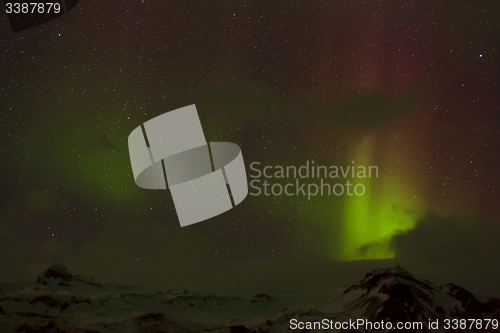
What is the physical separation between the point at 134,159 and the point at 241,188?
2.76 meters

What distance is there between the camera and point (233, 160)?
9.67m

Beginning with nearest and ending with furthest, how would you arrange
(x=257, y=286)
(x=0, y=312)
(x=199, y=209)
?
1. (x=199, y=209)
2. (x=257, y=286)
3. (x=0, y=312)

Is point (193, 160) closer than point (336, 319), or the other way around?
point (193, 160)

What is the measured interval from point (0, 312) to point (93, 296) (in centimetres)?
508

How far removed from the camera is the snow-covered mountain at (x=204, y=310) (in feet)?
36.8

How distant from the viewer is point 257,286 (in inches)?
415

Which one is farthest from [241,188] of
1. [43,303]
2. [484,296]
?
[43,303]

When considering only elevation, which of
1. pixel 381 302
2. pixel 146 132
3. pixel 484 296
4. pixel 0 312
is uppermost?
pixel 146 132

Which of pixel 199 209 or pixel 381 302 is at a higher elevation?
pixel 199 209

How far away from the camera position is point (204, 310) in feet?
48.7

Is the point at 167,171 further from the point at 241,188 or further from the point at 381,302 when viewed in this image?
the point at 381,302

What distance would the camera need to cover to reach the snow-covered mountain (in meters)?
11.2

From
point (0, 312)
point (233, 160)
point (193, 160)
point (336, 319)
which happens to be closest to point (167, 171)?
point (193, 160)

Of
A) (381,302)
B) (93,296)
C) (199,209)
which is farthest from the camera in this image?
(381,302)
